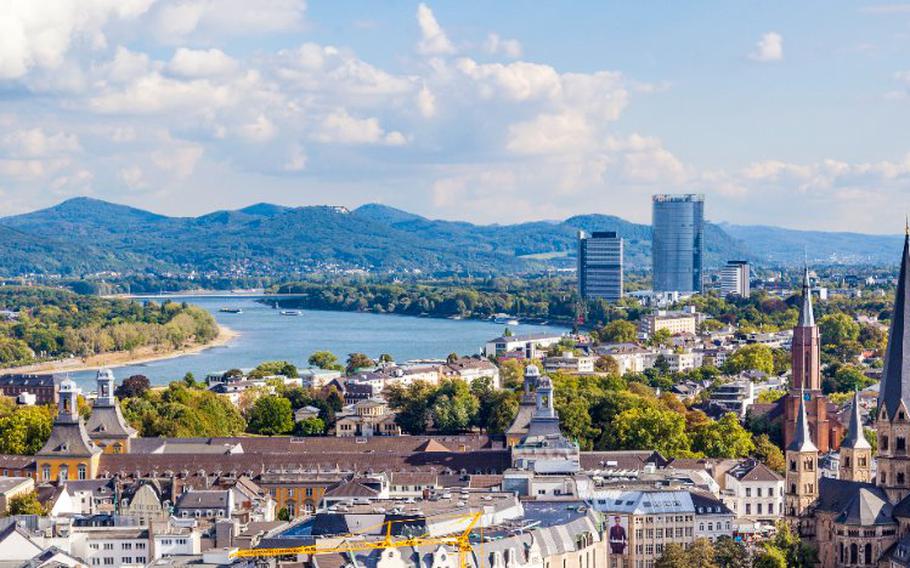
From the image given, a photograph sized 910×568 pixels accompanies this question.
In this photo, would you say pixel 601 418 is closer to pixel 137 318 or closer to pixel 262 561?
pixel 262 561

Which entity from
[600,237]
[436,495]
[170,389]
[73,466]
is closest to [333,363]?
[170,389]

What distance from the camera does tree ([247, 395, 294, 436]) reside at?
6438 centimetres

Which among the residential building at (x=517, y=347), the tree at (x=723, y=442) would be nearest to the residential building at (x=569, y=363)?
the residential building at (x=517, y=347)

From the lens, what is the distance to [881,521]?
3638 cm

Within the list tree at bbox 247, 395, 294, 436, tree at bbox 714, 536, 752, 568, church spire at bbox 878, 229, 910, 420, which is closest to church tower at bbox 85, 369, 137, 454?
tree at bbox 247, 395, 294, 436

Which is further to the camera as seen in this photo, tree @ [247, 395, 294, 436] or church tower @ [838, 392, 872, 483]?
tree @ [247, 395, 294, 436]

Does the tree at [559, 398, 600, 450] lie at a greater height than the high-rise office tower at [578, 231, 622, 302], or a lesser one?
lesser

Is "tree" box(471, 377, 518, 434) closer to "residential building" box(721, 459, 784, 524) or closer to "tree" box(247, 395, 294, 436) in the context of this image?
"tree" box(247, 395, 294, 436)

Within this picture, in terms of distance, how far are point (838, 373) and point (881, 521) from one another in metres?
39.8

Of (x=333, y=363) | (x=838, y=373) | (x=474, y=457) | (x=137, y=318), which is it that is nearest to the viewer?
(x=474, y=457)

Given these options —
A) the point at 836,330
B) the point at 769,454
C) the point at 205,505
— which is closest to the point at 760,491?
the point at 769,454

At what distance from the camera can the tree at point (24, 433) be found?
54.4 meters

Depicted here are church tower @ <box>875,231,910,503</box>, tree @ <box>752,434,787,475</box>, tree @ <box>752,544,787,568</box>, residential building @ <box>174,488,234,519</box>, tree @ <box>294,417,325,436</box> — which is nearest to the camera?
tree @ <box>752,544,787,568</box>

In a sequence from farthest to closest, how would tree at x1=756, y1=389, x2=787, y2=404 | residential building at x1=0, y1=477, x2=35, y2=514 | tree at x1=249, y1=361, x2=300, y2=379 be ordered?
tree at x1=249, y1=361, x2=300, y2=379 < tree at x1=756, y1=389, x2=787, y2=404 < residential building at x1=0, y1=477, x2=35, y2=514
